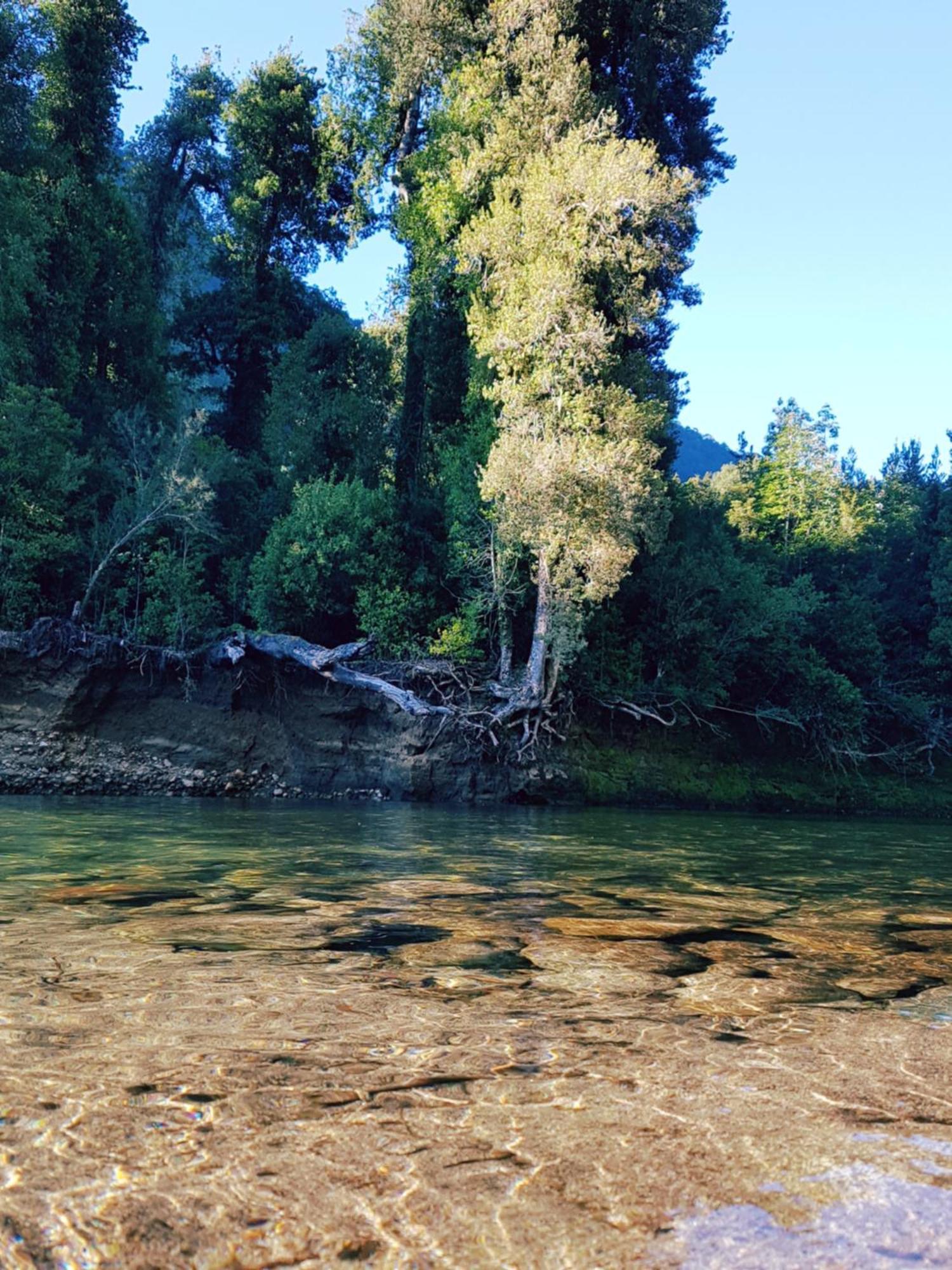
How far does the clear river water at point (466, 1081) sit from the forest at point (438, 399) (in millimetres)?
15631

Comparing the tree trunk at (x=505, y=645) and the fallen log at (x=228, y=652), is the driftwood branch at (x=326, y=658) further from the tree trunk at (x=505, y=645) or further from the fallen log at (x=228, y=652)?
the tree trunk at (x=505, y=645)

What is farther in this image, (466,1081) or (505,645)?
(505,645)

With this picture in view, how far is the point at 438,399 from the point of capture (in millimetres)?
28688

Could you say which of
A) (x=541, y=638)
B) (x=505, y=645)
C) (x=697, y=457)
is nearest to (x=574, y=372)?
(x=541, y=638)

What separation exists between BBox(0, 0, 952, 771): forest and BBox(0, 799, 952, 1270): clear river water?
15631 mm

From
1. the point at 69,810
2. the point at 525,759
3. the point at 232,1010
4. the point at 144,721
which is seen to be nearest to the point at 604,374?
the point at 525,759

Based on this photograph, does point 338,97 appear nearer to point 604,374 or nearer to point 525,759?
point 604,374

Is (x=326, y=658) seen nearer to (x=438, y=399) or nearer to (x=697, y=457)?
(x=438, y=399)

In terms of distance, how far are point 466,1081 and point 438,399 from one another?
2699 centimetres

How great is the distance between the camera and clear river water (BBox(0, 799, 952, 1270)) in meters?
2.17

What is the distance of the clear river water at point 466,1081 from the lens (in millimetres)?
2174

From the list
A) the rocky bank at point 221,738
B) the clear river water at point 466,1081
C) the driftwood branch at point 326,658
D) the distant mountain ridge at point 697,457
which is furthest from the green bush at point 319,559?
the distant mountain ridge at point 697,457

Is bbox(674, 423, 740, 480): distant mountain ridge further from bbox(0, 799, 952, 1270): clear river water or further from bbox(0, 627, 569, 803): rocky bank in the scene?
bbox(0, 799, 952, 1270): clear river water

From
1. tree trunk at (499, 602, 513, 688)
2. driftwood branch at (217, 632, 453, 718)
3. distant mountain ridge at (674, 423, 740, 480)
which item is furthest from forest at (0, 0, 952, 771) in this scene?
distant mountain ridge at (674, 423, 740, 480)
